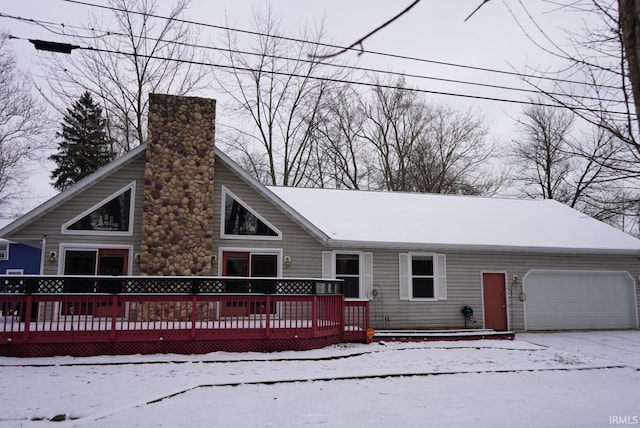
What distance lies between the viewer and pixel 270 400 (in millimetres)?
6953

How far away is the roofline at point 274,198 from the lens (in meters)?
13.0

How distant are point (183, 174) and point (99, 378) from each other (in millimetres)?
5798

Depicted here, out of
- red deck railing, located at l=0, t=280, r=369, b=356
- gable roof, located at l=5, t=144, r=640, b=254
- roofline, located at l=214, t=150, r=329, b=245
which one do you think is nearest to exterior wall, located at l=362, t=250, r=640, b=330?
gable roof, located at l=5, t=144, r=640, b=254

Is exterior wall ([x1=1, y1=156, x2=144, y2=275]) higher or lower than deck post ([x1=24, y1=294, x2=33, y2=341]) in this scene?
higher

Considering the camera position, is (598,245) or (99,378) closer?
(99,378)

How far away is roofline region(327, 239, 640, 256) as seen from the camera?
1375cm

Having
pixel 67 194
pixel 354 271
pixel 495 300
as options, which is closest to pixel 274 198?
pixel 354 271

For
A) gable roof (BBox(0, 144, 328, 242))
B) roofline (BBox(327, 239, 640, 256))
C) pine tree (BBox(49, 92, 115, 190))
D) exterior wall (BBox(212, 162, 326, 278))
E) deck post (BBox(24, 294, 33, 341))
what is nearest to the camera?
deck post (BBox(24, 294, 33, 341))

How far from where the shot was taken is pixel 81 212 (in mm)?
11961

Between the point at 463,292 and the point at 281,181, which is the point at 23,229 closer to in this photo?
the point at 463,292

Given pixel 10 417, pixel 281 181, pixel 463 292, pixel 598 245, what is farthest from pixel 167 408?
pixel 281 181

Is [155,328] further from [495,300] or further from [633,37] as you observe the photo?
[495,300]

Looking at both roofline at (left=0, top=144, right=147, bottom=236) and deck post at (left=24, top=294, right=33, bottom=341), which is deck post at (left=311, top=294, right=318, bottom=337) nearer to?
deck post at (left=24, top=294, right=33, bottom=341)

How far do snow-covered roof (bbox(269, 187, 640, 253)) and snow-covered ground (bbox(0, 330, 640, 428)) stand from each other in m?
4.10
